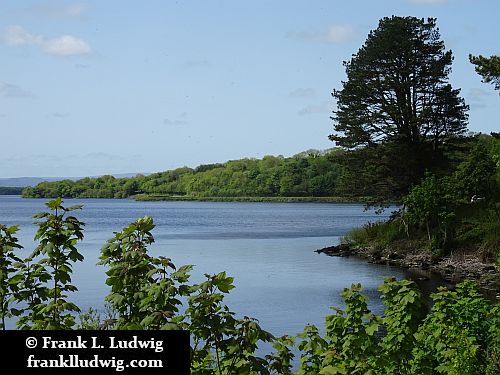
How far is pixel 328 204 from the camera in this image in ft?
447

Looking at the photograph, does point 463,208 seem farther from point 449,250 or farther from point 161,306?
point 161,306

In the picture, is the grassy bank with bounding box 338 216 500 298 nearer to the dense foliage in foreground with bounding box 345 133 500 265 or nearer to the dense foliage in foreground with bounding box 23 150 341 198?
the dense foliage in foreground with bounding box 345 133 500 265

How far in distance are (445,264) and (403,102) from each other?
10.2 meters

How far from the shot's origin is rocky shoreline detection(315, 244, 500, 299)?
30.2 metres

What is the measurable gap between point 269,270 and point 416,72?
1400cm

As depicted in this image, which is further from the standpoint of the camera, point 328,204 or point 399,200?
point 328,204

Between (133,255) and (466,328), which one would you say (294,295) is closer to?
(466,328)

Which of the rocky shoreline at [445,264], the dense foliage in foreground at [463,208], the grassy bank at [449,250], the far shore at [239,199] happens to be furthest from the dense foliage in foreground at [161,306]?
the far shore at [239,199]

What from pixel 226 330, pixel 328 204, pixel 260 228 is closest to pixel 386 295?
pixel 226 330

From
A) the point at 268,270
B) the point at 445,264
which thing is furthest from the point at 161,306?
the point at 445,264

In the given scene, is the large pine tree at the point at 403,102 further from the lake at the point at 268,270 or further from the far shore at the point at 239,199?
the far shore at the point at 239,199

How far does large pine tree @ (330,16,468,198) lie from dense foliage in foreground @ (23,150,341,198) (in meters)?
80.0

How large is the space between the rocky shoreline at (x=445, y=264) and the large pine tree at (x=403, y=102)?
3815 mm

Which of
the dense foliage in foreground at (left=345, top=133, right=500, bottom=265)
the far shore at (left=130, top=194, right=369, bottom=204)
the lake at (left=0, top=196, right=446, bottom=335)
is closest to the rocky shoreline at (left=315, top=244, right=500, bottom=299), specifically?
the dense foliage in foreground at (left=345, top=133, right=500, bottom=265)
